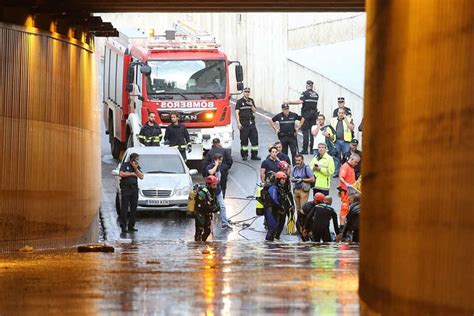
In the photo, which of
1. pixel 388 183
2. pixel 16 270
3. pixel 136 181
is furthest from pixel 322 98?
pixel 388 183

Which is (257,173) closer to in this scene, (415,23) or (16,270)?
(16,270)

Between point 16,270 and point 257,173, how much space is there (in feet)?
72.6

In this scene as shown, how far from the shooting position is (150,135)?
116ft

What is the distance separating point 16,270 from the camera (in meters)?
15.4

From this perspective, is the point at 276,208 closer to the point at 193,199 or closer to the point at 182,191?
the point at 193,199

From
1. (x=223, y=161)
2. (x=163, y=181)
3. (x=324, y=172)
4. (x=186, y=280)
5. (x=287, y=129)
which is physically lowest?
(x=186, y=280)

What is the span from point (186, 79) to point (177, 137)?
2108 millimetres

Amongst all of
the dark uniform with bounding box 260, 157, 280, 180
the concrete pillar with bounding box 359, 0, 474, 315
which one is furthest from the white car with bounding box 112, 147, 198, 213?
the concrete pillar with bounding box 359, 0, 474, 315

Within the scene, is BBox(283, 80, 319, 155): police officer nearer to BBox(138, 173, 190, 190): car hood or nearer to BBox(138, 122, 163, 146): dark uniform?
BBox(138, 122, 163, 146): dark uniform

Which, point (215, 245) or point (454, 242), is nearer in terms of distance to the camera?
point (454, 242)

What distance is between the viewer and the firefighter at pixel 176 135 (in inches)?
1390

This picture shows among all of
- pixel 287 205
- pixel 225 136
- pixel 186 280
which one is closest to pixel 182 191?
pixel 287 205

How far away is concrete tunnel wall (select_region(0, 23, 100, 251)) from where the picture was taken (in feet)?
72.0

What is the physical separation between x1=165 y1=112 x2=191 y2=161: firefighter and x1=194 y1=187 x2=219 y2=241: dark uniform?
7.51 m
